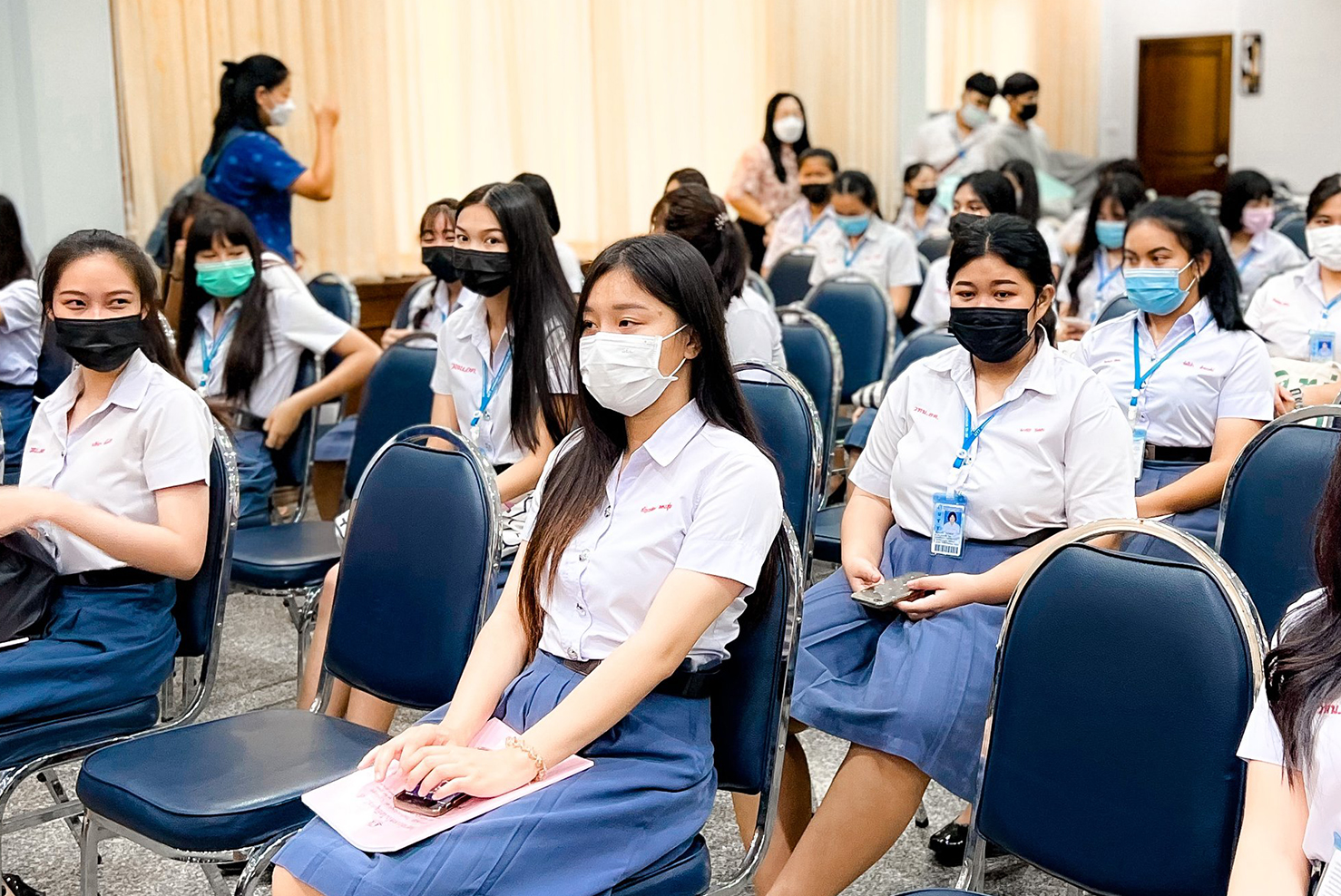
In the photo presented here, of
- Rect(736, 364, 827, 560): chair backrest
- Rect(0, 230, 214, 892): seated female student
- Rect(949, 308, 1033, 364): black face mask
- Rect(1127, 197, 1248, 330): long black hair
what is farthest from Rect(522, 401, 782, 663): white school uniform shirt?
Rect(1127, 197, 1248, 330): long black hair

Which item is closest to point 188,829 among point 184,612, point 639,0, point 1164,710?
point 184,612

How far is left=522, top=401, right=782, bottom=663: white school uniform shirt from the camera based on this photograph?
6.33ft

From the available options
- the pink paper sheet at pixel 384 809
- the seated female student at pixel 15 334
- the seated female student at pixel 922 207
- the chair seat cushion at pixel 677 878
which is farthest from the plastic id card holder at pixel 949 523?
the seated female student at pixel 922 207

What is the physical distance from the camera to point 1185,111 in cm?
1385

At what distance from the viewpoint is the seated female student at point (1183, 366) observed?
2.99m

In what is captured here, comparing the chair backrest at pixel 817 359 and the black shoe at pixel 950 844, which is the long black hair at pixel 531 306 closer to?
the chair backrest at pixel 817 359

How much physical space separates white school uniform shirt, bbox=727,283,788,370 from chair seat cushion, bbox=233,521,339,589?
115 centimetres

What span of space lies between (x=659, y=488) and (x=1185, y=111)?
43.6ft

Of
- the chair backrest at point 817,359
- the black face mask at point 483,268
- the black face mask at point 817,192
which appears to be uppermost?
the black face mask at point 817,192

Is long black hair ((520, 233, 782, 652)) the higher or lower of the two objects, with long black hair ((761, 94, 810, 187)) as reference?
lower

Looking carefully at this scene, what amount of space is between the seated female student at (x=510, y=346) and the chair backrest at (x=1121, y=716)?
5.01 feet

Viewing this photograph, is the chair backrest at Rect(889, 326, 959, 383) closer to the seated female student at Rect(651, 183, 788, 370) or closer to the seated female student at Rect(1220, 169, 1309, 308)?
the seated female student at Rect(651, 183, 788, 370)

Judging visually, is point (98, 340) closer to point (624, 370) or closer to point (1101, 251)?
point (624, 370)

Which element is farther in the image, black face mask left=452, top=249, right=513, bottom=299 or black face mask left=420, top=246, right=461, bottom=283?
black face mask left=420, top=246, right=461, bottom=283
